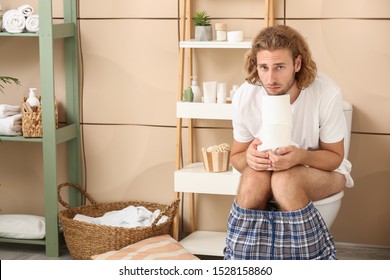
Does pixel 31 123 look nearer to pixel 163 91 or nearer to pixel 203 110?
pixel 163 91

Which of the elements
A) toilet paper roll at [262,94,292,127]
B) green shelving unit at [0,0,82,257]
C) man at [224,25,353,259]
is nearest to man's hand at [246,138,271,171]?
man at [224,25,353,259]

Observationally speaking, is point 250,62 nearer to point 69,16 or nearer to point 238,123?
point 238,123

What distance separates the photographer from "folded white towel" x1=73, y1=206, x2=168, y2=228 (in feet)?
12.1

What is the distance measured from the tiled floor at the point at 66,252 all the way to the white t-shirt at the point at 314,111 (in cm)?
83

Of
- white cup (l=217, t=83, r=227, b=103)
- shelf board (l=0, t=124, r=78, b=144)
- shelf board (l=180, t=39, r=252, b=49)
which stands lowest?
shelf board (l=0, t=124, r=78, b=144)

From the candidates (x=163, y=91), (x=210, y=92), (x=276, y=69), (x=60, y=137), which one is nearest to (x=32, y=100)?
(x=60, y=137)

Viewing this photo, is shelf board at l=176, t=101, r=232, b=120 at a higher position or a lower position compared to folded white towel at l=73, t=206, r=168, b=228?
higher

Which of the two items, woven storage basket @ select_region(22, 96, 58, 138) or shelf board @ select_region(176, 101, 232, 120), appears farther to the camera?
woven storage basket @ select_region(22, 96, 58, 138)

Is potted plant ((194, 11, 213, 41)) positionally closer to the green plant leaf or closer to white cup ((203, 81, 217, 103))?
the green plant leaf

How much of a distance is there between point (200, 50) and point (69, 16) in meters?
0.68

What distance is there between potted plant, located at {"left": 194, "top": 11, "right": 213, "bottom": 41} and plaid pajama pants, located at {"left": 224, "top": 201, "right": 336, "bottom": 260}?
1.10 meters

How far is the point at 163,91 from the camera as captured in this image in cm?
386
